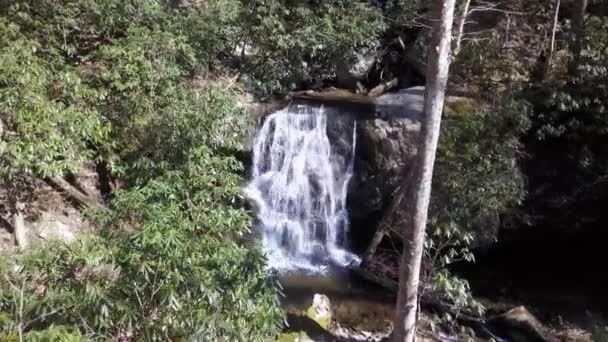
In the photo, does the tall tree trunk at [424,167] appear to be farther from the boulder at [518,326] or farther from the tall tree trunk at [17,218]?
the tall tree trunk at [17,218]

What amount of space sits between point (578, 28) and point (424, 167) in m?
8.67

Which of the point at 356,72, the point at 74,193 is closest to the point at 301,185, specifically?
the point at 356,72

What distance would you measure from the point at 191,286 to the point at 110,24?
7230mm

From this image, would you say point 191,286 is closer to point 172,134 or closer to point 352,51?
point 172,134

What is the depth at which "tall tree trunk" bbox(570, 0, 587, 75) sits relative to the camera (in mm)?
10745

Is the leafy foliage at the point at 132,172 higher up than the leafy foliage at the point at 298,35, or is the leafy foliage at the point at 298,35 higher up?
the leafy foliage at the point at 298,35

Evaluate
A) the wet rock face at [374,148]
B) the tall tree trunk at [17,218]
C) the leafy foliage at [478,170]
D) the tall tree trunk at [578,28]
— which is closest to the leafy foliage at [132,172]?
the tall tree trunk at [17,218]

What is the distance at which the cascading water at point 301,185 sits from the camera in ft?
39.5

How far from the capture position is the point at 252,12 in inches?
482

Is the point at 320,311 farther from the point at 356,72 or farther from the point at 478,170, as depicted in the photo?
the point at 356,72

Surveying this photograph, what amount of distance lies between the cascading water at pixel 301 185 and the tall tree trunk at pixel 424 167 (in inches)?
246

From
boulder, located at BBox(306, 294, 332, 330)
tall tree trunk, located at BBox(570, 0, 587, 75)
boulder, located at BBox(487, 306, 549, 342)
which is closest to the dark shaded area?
boulder, located at BBox(487, 306, 549, 342)

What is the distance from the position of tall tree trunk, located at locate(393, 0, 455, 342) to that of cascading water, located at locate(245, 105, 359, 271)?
20.5ft

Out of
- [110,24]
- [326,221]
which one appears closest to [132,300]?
[110,24]
